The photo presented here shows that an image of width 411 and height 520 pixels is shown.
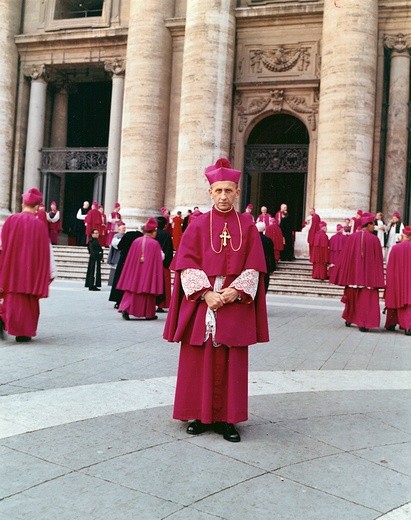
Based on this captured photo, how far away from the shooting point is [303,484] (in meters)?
3.52

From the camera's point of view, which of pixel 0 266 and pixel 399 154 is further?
pixel 399 154

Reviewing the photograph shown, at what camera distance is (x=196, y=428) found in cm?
446

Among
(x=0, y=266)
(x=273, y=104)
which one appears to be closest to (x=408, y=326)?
(x=0, y=266)

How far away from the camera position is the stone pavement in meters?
3.19

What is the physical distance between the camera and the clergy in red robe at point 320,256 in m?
18.0

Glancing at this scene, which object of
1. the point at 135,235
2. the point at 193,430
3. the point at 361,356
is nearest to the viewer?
the point at 193,430

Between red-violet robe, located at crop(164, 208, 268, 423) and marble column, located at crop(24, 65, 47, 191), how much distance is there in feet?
73.7

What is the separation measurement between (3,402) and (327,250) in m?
14.4

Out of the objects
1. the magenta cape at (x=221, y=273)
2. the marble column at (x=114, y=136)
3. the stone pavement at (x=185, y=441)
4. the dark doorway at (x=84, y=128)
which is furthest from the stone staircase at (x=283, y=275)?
the magenta cape at (x=221, y=273)

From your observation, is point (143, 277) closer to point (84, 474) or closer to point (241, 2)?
point (84, 474)

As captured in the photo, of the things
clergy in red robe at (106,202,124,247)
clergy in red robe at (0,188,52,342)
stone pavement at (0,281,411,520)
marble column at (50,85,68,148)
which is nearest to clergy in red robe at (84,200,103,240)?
clergy in red robe at (106,202,124,247)

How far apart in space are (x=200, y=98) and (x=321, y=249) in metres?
7.07

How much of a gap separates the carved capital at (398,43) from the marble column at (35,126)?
13629mm

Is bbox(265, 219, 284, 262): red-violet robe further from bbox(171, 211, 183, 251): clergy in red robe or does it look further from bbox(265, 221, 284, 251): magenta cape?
bbox(171, 211, 183, 251): clergy in red robe
